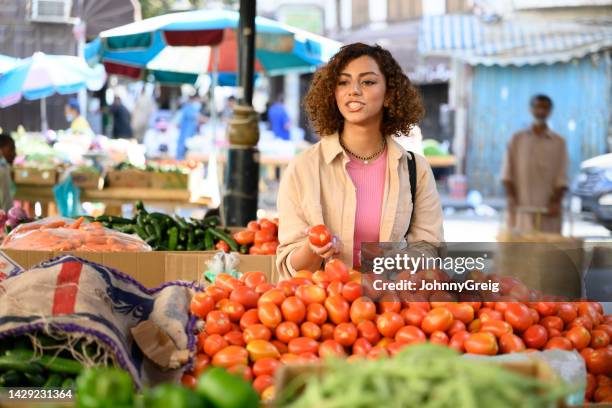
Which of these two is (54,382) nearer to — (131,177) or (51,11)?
(131,177)

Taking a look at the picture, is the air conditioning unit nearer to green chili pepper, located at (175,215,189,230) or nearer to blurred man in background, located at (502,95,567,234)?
green chili pepper, located at (175,215,189,230)

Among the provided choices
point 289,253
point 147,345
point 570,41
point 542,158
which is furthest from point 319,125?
point 570,41

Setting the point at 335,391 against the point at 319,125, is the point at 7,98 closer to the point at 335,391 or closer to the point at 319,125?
the point at 319,125

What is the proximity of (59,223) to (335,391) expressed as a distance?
4.11 metres

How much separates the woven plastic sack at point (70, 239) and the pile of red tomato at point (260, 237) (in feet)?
2.63

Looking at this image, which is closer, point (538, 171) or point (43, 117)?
point (538, 171)

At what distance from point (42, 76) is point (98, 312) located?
12.2 metres

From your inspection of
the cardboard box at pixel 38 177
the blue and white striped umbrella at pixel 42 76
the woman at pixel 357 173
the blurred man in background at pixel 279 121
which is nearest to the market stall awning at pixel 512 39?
the blurred man in background at pixel 279 121

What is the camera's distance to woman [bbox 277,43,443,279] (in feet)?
12.8

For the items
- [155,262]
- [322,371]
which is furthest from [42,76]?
[322,371]

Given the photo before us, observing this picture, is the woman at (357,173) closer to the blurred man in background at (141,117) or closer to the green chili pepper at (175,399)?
the green chili pepper at (175,399)

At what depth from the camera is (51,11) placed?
1253 centimetres

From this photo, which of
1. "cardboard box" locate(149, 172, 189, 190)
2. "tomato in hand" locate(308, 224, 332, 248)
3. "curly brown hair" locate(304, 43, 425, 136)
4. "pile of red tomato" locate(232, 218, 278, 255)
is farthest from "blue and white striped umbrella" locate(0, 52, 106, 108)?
"tomato in hand" locate(308, 224, 332, 248)

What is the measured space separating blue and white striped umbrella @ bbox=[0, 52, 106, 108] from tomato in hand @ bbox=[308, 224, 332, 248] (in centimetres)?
1101
